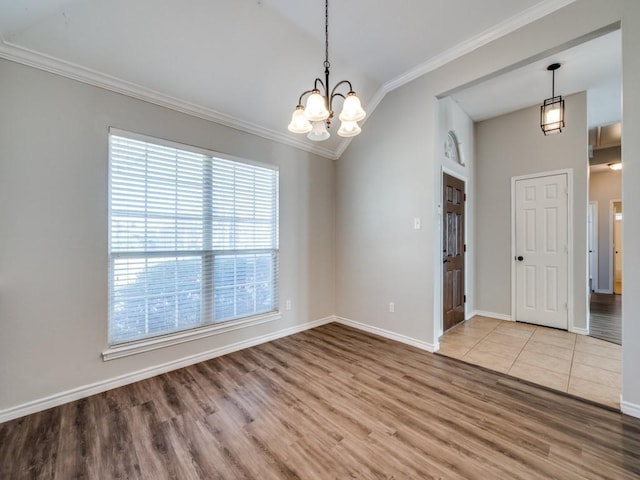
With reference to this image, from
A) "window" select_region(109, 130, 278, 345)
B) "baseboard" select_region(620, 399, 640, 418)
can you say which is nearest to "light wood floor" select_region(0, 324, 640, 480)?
"baseboard" select_region(620, 399, 640, 418)

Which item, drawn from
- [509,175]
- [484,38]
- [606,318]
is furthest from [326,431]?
[606,318]

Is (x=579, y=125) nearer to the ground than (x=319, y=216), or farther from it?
farther from it

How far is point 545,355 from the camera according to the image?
2854 mm

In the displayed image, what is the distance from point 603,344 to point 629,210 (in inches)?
85.0

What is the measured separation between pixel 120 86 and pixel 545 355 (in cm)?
487

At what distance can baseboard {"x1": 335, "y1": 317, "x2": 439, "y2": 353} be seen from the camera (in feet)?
9.91

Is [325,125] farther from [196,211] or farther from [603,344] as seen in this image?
[603,344]

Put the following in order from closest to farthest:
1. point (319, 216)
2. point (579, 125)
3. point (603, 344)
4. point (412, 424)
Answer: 1. point (412, 424)
2. point (603, 344)
3. point (579, 125)
4. point (319, 216)

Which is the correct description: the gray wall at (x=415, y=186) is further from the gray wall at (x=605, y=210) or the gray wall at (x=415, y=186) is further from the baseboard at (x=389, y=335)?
the gray wall at (x=605, y=210)

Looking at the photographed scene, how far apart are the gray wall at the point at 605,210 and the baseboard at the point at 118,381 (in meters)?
7.47

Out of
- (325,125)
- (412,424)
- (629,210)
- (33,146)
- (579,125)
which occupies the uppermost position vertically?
(579,125)

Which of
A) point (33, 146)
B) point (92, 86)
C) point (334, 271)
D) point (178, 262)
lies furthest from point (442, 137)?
point (33, 146)

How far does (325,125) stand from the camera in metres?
1.98

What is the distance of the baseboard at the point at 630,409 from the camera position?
6.16 ft
